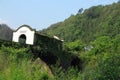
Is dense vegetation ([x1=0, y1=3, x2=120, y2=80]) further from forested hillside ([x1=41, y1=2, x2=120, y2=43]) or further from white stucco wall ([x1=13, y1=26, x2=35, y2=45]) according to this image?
white stucco wall ([x1=13, y1=26, x2=35, y2=45])

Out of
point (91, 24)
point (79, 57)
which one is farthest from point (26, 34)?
point (91, 24)

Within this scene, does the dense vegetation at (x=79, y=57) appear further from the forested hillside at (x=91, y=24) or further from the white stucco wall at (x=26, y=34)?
the white stucco wall at (x=26, y=34)

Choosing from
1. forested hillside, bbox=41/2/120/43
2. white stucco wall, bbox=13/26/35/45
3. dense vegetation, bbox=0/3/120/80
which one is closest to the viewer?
dense vegetation, bbox=0/3/120/80

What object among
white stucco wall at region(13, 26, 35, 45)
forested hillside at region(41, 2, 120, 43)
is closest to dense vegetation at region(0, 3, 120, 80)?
forested hillside at region(41, 2, 120, 43)

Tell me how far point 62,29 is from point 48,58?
2529 inches

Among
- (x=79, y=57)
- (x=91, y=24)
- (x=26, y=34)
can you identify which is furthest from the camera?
(x=91, y=24)

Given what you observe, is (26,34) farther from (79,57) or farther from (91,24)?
(91,24)

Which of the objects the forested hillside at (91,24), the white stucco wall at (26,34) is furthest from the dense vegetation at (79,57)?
the white stucco wall at (26,34)

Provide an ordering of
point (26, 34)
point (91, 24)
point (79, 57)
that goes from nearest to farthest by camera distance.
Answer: point (26, 34)
point (79, 57)
point (91, 24)

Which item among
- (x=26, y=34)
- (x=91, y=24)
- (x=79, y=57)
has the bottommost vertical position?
(x=79, y=57)

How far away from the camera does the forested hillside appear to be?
7344 cm

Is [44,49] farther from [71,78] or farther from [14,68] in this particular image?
[14,68]

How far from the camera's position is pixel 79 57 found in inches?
1078

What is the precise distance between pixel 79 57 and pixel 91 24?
62.2 m
